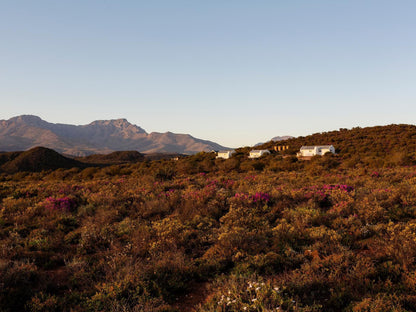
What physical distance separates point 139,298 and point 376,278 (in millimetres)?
4519

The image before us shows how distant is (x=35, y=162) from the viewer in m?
61.6

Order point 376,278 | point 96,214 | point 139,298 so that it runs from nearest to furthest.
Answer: point 139,298 → point 376,278 → point 96,214

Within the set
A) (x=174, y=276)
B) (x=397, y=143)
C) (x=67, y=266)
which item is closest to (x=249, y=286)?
(x=174, y=276)

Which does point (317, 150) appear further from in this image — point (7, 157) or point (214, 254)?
point (7, 157)

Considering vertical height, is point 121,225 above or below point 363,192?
below

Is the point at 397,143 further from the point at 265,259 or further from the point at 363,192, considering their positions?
the point at 265,259

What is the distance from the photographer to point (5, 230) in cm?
688

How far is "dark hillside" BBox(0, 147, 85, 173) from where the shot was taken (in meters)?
57.5

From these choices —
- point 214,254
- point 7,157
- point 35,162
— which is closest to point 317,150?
point 214,254

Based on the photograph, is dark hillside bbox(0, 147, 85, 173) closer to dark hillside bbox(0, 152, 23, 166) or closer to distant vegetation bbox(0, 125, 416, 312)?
dark hillside bbox(0, 152, 23, 166)

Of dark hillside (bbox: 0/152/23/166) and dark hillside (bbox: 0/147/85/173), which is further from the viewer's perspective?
dark hillside (bbox: 0/152/23/166)

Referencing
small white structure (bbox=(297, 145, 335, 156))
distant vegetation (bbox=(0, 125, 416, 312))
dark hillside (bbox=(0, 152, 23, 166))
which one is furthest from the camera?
dark hillside (bbox=(0, 152, 23, 166))

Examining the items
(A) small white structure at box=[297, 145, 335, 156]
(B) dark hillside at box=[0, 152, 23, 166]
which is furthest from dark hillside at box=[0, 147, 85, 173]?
(A) small white structure at box=[297, 145, 335, 156]

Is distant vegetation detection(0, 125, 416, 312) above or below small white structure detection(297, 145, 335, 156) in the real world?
below
